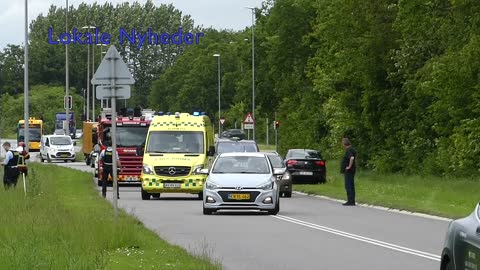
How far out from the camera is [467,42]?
43688 mm

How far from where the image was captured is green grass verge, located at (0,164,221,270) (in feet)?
50.5

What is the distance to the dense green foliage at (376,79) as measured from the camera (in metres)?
44.2

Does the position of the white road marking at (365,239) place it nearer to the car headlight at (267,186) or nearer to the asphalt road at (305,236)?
the asphalt road at (305,236)

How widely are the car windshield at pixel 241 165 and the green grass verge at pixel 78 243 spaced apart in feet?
15.1

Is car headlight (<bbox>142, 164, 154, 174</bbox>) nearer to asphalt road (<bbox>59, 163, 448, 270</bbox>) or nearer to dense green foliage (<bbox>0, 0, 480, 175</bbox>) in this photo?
asphalt road (<bbox>59, 163, 448, 270</bbox>)

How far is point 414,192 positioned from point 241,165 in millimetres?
9623

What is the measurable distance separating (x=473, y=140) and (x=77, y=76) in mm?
127391

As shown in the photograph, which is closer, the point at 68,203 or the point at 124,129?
the point at 68,203

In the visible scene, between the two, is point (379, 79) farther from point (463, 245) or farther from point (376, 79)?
point (463, 245)

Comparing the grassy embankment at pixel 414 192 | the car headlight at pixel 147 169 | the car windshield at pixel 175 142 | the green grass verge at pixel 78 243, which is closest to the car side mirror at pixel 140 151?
the grassy embankment at pixel 414 192

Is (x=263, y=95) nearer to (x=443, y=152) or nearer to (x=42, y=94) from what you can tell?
(x=443, y=152)

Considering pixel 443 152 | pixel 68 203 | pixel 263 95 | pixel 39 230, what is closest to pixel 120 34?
pixel 263 95

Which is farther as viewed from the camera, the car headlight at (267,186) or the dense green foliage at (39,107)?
the dense green foliage at (39,107)

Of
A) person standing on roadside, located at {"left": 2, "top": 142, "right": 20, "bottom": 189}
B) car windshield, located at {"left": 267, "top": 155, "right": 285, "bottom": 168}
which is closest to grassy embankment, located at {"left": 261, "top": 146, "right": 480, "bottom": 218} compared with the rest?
car windshield, located at {"left": 267, "top": 155, "right": 285, "bottom": 168}
